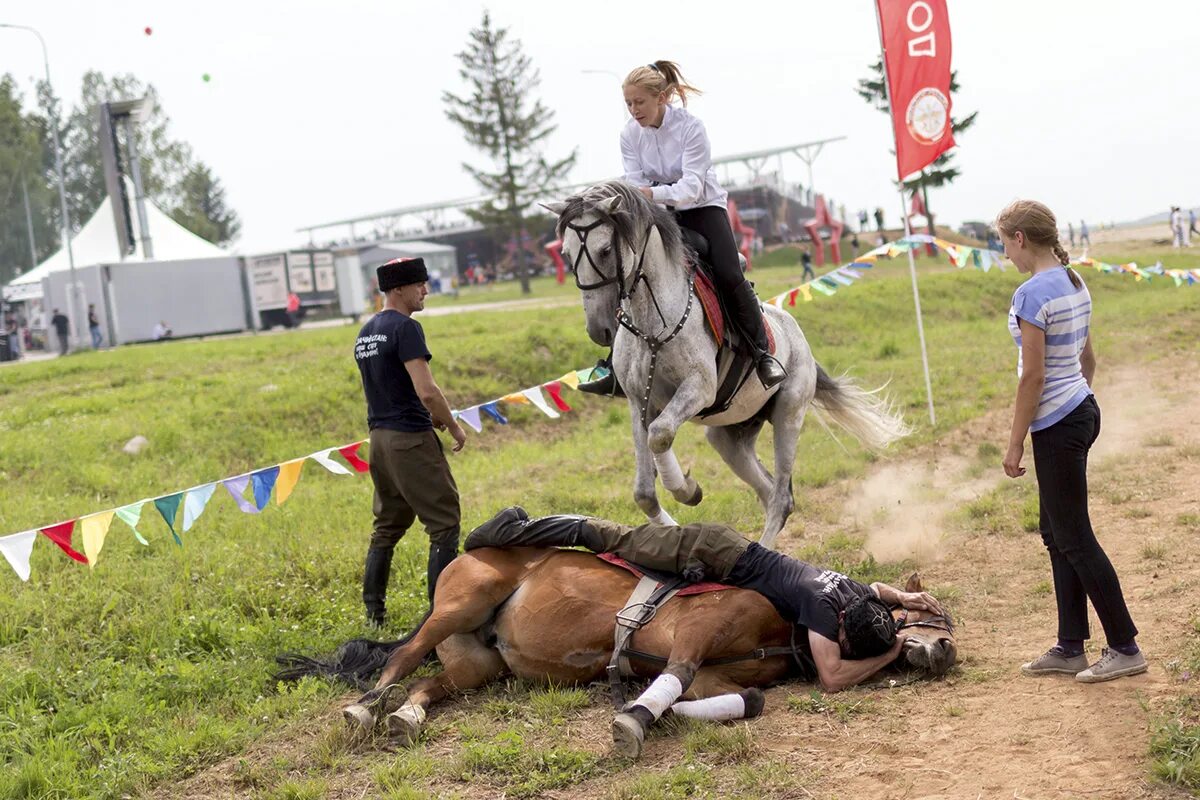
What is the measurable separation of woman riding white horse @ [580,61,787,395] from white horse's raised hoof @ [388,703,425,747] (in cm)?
286

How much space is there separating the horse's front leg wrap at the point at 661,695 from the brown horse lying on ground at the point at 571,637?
8 centimetres

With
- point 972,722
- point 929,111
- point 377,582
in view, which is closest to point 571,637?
point 972,722

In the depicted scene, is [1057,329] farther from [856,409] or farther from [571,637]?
[856,409]

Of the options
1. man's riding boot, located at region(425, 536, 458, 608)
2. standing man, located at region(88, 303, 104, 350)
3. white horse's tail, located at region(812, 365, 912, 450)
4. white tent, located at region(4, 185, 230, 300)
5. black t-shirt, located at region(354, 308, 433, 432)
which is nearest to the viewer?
black t-shirt, located at region(354, 308, 433, 432)

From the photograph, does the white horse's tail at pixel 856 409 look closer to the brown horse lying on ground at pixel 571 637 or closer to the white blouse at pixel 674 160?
the white blouse at pixel 674 160

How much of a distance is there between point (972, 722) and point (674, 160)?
3.77 meters

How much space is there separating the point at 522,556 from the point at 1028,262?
2.71 meters

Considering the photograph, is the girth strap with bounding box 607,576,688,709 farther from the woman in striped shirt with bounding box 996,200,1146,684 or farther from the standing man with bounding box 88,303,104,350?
the standing man with bounding box 88,303,104,350

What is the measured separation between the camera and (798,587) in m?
5.04

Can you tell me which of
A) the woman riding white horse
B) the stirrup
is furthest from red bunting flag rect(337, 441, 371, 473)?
the stirrup

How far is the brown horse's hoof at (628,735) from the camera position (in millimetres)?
4512

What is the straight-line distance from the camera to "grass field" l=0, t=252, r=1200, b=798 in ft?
18.2

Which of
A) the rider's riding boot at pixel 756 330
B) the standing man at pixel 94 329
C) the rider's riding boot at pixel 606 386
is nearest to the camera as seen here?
the rider's riding boot at pixel 756 330

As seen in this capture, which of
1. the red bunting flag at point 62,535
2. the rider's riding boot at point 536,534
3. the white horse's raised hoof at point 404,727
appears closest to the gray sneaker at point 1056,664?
the rider's riding boot at point 536,534
